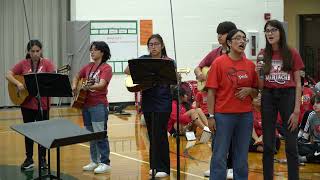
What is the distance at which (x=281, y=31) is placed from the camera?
5.54 m

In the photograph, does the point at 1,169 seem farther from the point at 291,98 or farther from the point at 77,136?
the point at 291,98

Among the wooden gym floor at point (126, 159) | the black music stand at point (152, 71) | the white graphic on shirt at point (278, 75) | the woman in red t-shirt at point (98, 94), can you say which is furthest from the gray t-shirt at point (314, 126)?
the woman in red t-shirt at point (98, 94)

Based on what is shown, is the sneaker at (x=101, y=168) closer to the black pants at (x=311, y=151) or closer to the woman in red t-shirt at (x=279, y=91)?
the woman in red t-shirt at (x=279, y=91)

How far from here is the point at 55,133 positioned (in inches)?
183

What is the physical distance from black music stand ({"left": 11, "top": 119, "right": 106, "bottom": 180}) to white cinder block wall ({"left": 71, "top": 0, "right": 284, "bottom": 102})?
11.0 m

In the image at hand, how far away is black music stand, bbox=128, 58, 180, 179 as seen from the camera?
5.78 metres

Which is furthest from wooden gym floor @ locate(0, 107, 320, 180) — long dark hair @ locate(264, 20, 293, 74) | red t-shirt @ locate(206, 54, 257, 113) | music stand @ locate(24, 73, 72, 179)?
long dark hair @ locate(264, 20, 293, 74)

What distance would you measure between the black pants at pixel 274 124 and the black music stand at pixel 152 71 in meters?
0.99

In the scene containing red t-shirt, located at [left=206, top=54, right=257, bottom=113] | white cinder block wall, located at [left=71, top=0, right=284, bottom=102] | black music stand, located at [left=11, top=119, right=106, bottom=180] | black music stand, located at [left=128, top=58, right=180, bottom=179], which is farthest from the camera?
white cinder block wall, located at [left=71, top=0, right=284, bottom=102]

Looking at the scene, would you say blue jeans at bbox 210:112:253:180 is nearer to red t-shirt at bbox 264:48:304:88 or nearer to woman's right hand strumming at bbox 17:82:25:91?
red t-shirt at bbox 264:48:304:88

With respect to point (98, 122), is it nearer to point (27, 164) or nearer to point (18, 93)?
point (18, 93)

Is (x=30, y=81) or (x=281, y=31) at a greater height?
(x=281, y=31)

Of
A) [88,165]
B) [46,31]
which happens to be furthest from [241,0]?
[88,165]

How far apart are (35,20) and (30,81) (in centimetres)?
962
